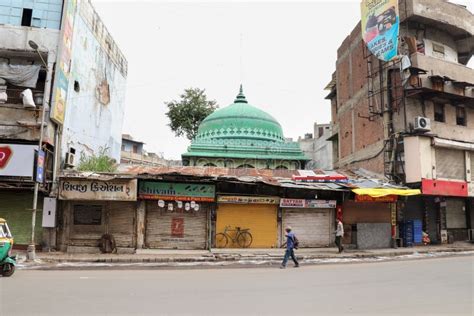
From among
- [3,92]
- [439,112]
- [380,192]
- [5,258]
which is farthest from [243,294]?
[439,112]

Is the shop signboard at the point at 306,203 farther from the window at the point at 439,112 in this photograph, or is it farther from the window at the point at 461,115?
the window at the point at 461,115

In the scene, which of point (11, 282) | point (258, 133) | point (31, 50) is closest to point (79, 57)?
point (31, 50)

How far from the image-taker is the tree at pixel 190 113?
37.0 meters

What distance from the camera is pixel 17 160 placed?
640 inches

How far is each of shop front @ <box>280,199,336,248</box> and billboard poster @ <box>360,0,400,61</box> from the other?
838 cm

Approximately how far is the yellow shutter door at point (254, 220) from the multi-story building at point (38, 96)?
25.5ft

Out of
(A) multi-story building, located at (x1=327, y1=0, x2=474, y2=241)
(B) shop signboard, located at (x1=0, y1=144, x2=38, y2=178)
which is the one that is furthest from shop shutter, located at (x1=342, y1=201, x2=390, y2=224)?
(B) shop signboard, located at (x1=0, y1=144, x2=38, y2=178)

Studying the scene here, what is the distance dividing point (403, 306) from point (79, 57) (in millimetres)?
19048

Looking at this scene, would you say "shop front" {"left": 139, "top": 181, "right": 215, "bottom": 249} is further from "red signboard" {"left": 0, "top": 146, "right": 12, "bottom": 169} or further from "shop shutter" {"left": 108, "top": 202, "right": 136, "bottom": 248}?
"red signboard" {"left": 0, "top": 146, "right": 12, "bottom": 169}

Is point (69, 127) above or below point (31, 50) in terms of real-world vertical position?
below

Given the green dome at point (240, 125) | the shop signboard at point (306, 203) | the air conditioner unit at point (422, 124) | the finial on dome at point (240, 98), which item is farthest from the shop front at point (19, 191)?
the finial on dome at point (240, 98)

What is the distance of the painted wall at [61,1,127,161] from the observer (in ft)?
64.3

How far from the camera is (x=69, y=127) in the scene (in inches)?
755

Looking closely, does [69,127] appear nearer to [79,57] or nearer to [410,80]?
[79,57]
